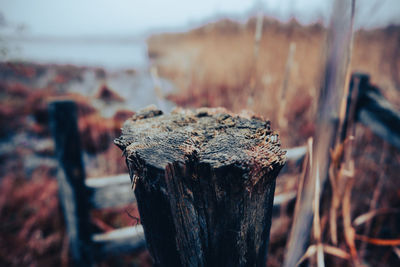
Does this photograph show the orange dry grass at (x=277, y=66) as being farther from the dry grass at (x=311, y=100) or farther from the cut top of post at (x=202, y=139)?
the cut top of post at (x=202, y=139)

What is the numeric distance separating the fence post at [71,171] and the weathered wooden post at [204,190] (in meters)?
0.99

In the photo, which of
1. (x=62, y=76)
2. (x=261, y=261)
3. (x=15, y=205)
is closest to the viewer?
(x=261, y=261)

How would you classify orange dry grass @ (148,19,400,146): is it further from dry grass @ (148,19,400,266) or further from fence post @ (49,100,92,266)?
fence post @ (49,100,92,266)

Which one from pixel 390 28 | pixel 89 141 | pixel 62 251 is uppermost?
pixel 390 28

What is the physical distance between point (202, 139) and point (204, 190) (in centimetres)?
13

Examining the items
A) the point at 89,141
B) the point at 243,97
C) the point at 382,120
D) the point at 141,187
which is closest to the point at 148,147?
the point at 141,187

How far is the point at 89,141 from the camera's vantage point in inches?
160

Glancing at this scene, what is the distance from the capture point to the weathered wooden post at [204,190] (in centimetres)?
43

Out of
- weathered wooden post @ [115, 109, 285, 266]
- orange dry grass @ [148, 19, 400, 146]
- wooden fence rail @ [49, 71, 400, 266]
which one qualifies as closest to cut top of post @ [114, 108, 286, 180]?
weathered wooden post @ [115, 109, 285, 266]

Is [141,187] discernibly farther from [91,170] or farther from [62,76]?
[62,76]

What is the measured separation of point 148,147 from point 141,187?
9cm

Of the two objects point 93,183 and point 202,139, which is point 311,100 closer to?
point 93,183

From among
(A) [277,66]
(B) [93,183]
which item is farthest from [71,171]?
(A) [277,66]

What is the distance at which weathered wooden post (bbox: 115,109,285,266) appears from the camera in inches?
16.8
